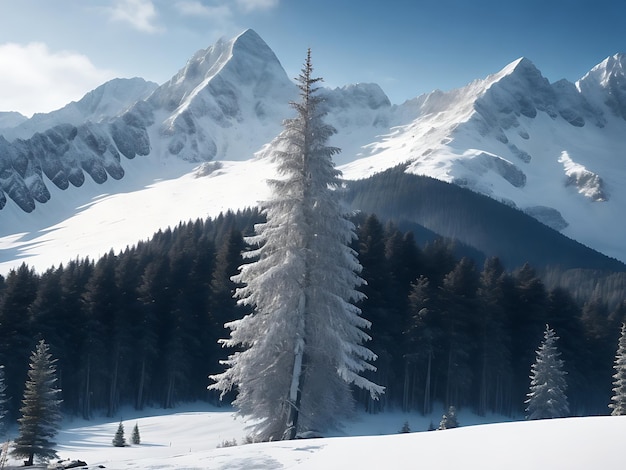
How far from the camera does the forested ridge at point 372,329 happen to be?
42.8 metres

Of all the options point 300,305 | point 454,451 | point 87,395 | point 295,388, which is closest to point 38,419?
point 295,388

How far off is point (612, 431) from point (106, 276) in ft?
146

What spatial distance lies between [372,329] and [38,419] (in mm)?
24471

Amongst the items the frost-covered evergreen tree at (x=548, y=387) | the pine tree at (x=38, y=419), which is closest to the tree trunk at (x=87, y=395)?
the pine tree at (x=38, y=419)

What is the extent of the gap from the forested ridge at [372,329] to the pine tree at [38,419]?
18387 millimetres

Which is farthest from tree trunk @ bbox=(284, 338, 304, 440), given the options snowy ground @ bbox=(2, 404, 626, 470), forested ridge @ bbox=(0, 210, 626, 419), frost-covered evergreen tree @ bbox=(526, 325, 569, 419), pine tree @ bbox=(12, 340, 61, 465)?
forested ridge @ bbox=(0, 210, 626, 419)

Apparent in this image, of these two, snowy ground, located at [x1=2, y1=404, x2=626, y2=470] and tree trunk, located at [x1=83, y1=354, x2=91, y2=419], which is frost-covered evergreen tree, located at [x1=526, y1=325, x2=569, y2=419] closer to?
snowy ground, located at [x1=2, y1=404, x2=626, y2=470]

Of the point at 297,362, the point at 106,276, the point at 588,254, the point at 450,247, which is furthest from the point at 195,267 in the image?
the point at 588,254

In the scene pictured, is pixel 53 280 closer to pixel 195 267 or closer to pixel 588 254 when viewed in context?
pixel 195 267

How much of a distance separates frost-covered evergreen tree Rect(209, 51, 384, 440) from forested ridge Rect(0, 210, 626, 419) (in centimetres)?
2486

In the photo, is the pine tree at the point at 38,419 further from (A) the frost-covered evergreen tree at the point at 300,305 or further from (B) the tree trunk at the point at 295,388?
(B) the tree trunk at the point at 295,388

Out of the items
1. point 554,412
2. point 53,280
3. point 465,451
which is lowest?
point 554,412

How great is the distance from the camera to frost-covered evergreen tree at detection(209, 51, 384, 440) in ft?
55.6

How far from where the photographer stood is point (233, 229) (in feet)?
161
